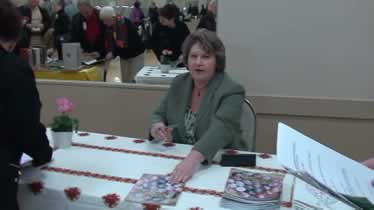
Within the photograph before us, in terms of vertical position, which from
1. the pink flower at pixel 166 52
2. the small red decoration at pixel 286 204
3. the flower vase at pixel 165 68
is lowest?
the small red decoration at pixel 286 204

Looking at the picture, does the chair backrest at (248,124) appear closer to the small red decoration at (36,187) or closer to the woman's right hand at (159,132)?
the woman's right hand at (159,132)

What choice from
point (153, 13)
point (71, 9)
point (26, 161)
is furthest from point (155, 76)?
point (26, 161)

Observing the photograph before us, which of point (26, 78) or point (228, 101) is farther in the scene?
point (228, 101)

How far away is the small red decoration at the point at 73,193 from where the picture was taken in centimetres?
145

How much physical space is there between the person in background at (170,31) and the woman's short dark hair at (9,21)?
6.12 feet

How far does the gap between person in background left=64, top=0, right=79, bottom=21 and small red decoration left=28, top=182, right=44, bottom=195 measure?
2.38 meters

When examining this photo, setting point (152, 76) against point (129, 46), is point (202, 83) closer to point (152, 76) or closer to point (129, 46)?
point (152, 76)

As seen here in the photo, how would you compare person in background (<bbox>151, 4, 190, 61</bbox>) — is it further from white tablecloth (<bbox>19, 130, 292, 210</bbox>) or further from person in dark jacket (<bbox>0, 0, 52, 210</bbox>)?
person in dark jacket (<bbox>0, 0, 52, 210</bbox>)

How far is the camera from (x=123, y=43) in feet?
11.7

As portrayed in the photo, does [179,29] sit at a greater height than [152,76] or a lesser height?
greater

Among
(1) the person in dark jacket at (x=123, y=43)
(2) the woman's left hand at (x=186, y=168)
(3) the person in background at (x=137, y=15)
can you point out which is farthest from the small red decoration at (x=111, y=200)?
(3) the person in background at (x=137, y=15)

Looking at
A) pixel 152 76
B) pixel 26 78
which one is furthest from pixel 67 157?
pixel 152 76

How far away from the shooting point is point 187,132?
1.99 m

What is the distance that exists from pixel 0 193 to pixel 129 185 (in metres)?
0.42
